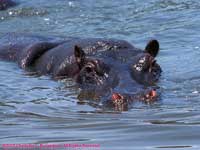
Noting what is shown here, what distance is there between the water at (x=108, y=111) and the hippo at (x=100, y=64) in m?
0.19

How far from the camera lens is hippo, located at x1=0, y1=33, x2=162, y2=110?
7582mm

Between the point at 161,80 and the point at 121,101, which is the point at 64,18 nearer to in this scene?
the point at 161,80

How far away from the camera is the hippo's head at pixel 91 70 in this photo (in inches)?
332

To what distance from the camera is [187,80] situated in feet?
29.2

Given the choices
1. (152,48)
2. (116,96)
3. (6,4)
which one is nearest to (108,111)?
(116,96)

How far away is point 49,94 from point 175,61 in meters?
2.69

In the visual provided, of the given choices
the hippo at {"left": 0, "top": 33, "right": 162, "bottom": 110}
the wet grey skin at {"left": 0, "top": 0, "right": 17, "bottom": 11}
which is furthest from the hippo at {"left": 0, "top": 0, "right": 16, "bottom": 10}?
the hippo at {"left": 0, "top": 33, "right": 162, "bottom": 110}

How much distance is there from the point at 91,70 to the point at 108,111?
1777 millimetres

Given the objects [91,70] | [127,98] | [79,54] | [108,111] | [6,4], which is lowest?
[108,111]

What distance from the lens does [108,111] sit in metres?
7.01

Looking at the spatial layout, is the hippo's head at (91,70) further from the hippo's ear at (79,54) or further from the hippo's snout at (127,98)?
the hippo's snout at (127,98)

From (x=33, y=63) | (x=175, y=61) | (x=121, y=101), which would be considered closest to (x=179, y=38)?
(x=175, y=61)

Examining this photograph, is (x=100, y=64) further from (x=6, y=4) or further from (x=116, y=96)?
(x=6, y=4)

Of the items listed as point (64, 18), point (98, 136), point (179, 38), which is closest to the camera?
point (98, 136)
